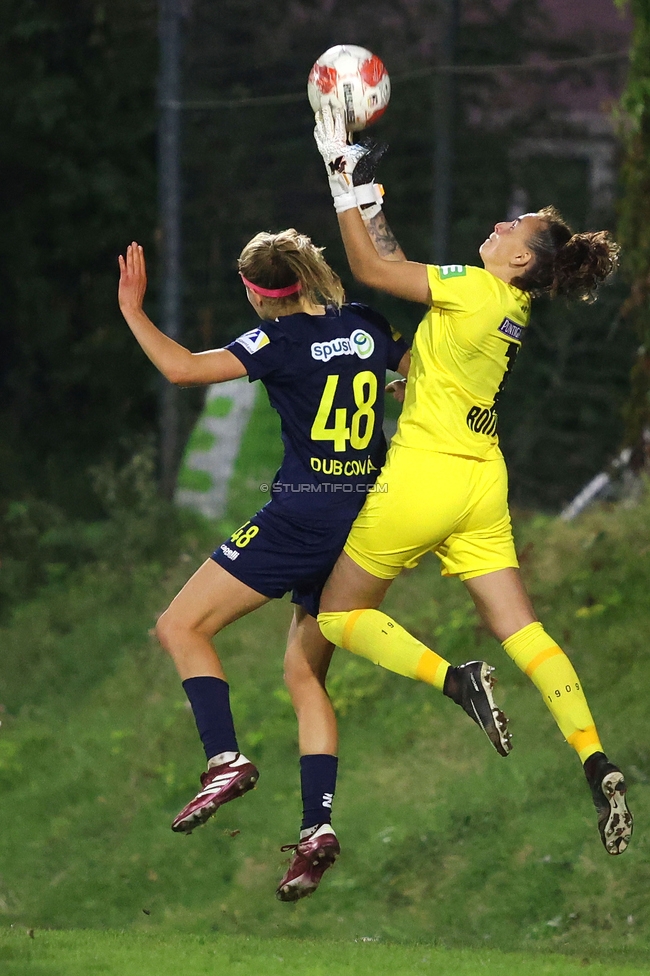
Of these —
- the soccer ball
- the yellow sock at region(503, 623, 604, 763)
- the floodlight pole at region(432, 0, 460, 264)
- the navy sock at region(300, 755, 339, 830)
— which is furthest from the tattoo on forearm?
the floodlight pole at region(432, 0, 460, 264)

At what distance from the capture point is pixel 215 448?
1108 cm

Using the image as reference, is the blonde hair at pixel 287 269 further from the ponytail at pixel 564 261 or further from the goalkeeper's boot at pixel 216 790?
the goalkeeper's boot at pixel 216 790

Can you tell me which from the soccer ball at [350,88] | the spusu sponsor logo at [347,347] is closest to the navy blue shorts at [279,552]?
the spusu sponsor logo at [347,347]

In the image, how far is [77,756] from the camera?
9.41 meters

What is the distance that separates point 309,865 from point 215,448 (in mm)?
6303

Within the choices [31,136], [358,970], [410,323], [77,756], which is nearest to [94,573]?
[77,756]

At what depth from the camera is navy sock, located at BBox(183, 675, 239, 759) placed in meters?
4.93

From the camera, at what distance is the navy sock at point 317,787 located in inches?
201

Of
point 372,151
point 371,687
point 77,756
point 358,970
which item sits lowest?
point 77,756

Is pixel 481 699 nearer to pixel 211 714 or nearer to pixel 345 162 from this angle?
pixel 211 714

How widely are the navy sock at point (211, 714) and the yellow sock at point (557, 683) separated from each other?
94 cm

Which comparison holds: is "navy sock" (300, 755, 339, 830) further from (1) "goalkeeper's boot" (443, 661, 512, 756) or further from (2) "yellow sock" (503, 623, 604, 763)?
(2) "yellow sock" (503, 623, 604, 763)

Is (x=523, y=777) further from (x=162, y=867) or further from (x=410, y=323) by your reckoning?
(x=410, y=323)

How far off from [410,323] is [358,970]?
6044 mm
